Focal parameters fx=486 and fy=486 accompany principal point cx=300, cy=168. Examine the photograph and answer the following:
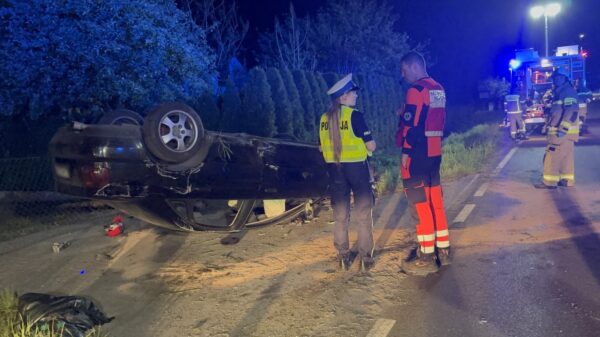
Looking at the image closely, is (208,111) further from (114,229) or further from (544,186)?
(544,186)

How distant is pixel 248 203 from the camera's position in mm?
5488

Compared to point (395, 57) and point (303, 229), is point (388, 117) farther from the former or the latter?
point (303, 229)

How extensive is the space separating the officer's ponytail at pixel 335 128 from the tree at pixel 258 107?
726cm

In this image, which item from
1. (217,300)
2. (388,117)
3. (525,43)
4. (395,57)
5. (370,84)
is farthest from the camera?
(525,43)

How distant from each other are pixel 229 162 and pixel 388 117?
15903 millimetres

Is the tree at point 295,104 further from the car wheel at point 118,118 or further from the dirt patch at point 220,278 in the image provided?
the car wheel at point 118,118

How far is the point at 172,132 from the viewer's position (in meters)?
4.30

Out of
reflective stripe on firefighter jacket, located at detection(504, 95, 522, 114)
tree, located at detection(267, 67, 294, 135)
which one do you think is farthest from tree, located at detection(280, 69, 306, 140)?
reflective stripe on firefighter jacket, located at detection(504, 95, 522, 114)

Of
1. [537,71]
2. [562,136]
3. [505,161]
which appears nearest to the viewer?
[562,136]

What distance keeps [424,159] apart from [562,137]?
179 inches

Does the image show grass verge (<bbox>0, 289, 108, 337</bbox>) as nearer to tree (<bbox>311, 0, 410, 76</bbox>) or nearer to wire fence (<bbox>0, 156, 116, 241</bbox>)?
wire fence (<bbox>0, 156, 116, 241</bbox>)

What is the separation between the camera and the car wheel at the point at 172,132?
4195mm

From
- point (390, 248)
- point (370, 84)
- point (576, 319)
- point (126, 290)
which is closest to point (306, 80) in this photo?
point (370, 84)

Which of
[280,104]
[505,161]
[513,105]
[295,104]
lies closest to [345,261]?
[505,161]
